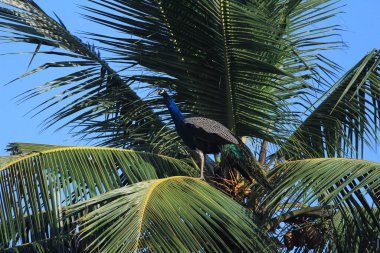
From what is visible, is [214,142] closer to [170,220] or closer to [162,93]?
[162,93]

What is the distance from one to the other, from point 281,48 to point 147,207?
2692 mm

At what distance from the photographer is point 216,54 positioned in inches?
316

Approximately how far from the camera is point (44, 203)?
6840mm

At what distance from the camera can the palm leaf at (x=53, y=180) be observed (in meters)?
6.67

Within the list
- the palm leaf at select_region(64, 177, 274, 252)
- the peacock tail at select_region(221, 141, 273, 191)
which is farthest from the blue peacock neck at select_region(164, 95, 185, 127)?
the palm leaf at select_region(64, 177, 274, 252)

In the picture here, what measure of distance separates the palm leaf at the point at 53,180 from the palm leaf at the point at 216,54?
38.3 inches

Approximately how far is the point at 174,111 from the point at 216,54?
0.63 meters

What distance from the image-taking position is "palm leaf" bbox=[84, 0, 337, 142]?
7844 millimetres

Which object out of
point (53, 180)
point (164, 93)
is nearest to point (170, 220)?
point (53, 180)

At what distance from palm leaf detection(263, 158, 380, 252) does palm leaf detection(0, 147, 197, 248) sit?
114 cm

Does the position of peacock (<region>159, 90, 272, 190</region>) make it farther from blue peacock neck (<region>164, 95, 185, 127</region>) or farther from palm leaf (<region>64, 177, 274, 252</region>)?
palm leaf (<region>64, 177, 274, 252</region>)

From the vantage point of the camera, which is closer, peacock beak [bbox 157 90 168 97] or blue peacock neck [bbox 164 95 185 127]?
blue peacock neck [bbox 164 95 185 127]

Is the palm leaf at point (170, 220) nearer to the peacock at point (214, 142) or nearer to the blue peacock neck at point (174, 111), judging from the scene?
the peacock at point (214, 142)

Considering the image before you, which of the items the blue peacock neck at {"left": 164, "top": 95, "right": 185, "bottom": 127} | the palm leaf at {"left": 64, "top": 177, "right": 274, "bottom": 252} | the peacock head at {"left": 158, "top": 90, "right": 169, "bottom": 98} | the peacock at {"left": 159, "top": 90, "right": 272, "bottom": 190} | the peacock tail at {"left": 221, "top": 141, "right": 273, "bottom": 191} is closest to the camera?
the palm leaf at {"left": 64, "top": 177, "right": 274, "bottom": 252}
